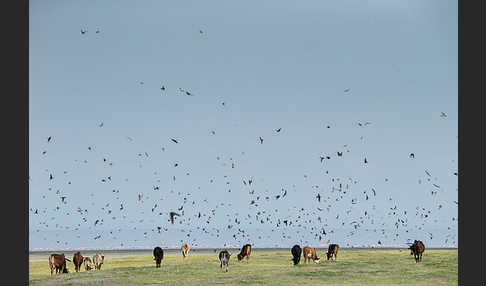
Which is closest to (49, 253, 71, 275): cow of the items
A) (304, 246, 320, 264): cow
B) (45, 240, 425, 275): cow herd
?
(45, 240, 425, 275): cow herd

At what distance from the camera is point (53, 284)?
131ft

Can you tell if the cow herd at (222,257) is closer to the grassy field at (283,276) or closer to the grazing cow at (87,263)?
the grazing cow at (87,263)

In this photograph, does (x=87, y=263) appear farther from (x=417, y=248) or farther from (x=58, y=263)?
(x=417, y=248)

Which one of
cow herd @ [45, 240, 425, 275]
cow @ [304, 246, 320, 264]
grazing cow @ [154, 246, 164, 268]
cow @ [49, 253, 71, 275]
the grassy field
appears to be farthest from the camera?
cow @ [304, 246, 320, 264]

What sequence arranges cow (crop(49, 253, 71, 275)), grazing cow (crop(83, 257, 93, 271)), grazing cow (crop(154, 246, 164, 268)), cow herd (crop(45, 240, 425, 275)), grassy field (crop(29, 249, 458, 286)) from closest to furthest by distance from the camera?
grassy field (crop(29, 249, 458, 286)), cow herd (crop(45, 240, 425, 275)), cow (crop(49, 253, 71, 275)), grazing cow (crop(154, 246, 164, 268)), grazing cow (crop(83, 257, 93, 271))

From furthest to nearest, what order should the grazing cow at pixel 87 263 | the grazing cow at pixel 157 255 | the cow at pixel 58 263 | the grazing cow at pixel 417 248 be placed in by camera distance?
the grazing cow at pixel 87 263
the grazing cow at pixel 417 248
the grazing cow at pixel 157 255
the cow at pixel 58 263

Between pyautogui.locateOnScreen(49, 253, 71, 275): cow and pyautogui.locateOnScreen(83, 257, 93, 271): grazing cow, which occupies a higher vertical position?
pyautogui.locateOnScreen(49, 253, 71, 275): cow

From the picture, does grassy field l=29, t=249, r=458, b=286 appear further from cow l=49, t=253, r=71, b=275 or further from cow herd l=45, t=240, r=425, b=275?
cow l=49, t=253, r=71, b=275

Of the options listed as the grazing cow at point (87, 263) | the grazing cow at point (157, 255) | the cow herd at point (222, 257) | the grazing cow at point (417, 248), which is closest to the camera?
the cow herd at point (222, 257)

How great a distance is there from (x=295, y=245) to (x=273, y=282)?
15300 mm

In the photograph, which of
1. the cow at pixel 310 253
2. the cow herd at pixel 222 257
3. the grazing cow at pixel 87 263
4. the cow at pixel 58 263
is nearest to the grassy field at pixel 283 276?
the cow herd at pixel 222 257

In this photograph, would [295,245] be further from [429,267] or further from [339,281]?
[339,281]

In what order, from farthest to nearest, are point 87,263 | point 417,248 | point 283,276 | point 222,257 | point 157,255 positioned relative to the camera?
point 87,263, point 417,248, point 157,255, point 222,257, point 283,276

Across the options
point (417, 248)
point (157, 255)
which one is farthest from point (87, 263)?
point (417, 248)
